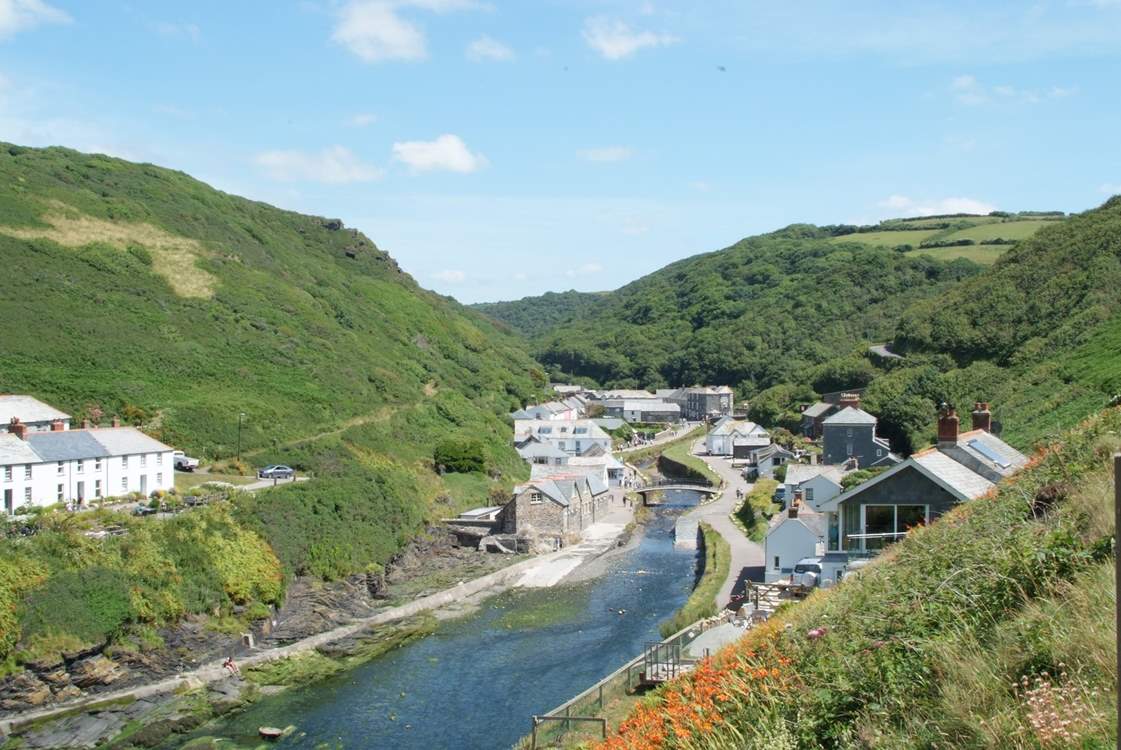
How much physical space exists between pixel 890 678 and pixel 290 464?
5188 centimetres

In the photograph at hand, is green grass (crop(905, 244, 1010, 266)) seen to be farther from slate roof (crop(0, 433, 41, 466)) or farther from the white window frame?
slate roof (crop(0, 433, 41, 466))

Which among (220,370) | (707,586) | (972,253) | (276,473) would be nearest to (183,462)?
(276,473)

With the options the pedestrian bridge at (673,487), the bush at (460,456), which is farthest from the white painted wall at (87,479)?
the pedestrian bridge at (673,487)

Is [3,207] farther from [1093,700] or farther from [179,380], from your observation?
[1093,700]

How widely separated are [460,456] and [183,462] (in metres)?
21.0

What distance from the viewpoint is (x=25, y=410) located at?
49656mm

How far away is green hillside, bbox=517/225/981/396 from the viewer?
144 m

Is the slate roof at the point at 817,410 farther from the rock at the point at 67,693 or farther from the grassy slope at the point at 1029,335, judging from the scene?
the rock at the point at 67,693

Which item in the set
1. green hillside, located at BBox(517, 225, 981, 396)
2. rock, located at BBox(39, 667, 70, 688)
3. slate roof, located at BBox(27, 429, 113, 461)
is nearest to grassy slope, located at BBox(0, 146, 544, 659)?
rock, located at BBox(39, 667, 70, 688)

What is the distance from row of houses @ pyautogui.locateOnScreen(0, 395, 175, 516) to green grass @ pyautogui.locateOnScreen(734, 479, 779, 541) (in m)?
30.0

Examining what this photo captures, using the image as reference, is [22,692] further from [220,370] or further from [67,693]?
[220,370]

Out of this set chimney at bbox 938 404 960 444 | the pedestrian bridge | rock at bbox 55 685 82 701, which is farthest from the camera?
the pedestrian bridge

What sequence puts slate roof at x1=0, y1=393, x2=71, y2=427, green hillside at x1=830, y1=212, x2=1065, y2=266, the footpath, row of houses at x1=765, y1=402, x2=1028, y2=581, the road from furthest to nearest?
green hillside at x1=830, y1=212, x2=1065, y2=266
slate roof at x1=0, y1=393, x2=71, y2=427
the road
the footpath
row of houses at x1=765, y1=402, x2=1028, y2=581

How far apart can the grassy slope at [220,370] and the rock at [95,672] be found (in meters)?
1.05
